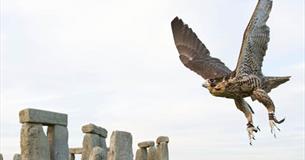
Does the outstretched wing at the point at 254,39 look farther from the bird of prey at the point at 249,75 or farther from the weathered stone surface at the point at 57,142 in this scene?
the weathered stone surface at the point at 57,142

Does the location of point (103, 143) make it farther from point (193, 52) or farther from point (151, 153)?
point (193, 52)

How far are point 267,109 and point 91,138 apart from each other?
6.24 m

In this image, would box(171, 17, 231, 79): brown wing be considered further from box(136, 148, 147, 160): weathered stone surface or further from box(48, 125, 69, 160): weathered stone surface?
box(136, 148, 147, 160): weathered stone surface

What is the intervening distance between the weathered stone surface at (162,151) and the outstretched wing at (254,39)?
822 centimetres

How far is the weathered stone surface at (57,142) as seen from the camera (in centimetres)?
946

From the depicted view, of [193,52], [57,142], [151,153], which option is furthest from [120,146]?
[151,153]

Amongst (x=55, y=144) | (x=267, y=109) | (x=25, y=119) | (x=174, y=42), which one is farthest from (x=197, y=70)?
(x=55, y=144)

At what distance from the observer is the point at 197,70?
5.52 metres

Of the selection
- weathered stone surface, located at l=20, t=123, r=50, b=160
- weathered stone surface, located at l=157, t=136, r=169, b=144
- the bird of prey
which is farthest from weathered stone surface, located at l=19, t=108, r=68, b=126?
weathered stone surface, located at l=157, t=136, r=169, b=144

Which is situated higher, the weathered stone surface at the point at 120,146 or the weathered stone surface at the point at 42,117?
the weathered stone surface at the point at 42,117

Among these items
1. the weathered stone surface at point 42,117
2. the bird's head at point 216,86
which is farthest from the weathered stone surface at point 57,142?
the bird's head at point 216,86

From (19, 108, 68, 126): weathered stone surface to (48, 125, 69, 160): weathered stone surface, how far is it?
4.3 inches

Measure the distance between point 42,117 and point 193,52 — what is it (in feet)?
12.5

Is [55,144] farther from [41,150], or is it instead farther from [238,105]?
[238,105]
